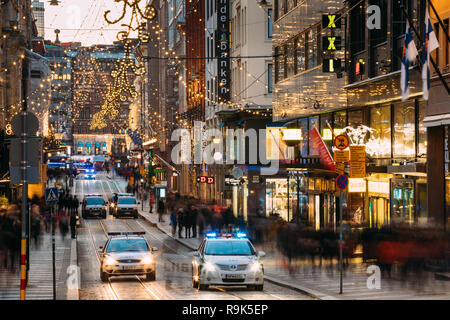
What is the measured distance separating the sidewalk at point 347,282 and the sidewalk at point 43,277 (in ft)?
19.5

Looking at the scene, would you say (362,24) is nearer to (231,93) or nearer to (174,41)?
(231,93)

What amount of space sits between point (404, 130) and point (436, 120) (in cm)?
443

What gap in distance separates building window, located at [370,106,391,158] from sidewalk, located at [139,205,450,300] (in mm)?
6401

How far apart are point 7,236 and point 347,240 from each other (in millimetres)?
10889

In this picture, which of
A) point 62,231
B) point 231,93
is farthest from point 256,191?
point 62,231

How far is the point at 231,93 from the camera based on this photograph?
6238cm

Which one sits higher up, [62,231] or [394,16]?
[394,16]

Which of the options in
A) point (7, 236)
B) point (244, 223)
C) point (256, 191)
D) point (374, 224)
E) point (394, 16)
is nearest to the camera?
point (7, 236)

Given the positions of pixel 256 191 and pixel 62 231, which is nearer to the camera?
pixel 62 231

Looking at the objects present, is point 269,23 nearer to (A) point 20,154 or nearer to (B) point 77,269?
(B) point 77,269

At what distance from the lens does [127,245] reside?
26.4m

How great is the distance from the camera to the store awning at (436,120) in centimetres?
2700

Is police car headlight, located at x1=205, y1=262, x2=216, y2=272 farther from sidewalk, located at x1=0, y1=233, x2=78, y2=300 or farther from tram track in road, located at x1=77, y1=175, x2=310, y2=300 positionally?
sidewalk, located at x1=0, y1=233, x2=78, y2=300

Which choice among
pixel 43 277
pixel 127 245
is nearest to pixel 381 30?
pixel 127 245
